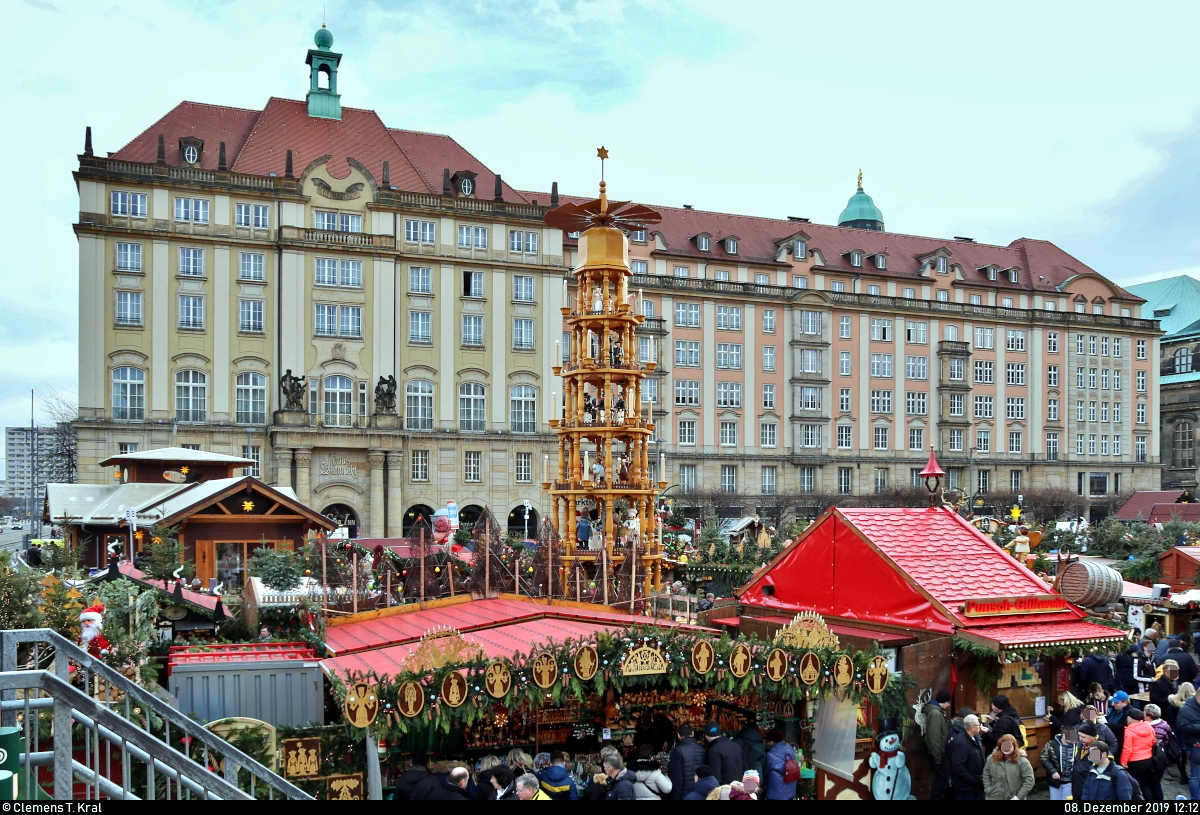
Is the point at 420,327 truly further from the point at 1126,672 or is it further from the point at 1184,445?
the point at 1184,445

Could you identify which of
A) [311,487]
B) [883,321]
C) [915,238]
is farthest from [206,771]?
[915,238]

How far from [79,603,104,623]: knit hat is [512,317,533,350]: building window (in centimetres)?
4489

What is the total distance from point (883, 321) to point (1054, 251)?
20.3m

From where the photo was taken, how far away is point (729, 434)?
218 ft

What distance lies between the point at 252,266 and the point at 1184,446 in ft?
245

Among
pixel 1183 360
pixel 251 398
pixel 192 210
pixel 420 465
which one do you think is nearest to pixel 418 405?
pixel 420 465

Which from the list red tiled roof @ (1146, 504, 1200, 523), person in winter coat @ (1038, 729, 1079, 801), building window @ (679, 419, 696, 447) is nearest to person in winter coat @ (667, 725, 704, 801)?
person in winter coat @ (1038, 729, 1079, 801)

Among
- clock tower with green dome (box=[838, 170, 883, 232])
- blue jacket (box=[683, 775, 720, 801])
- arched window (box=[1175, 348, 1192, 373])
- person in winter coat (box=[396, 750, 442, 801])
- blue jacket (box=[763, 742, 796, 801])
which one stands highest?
clock tower with green dome (box=[838, 170, 883, 232])

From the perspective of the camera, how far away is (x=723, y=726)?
531 inches

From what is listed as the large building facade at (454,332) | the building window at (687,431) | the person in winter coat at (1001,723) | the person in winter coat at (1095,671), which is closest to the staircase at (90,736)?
the person in winter coat at (1001,723)

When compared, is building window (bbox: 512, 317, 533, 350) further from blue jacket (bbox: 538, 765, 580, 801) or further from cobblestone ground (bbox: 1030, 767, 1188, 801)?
blue jacket (bbox: 538, 765, 580, 801)

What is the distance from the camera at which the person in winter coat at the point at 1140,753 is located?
442 inches

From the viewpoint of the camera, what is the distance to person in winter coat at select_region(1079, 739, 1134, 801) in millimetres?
9562

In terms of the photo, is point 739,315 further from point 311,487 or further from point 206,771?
point 206,771
